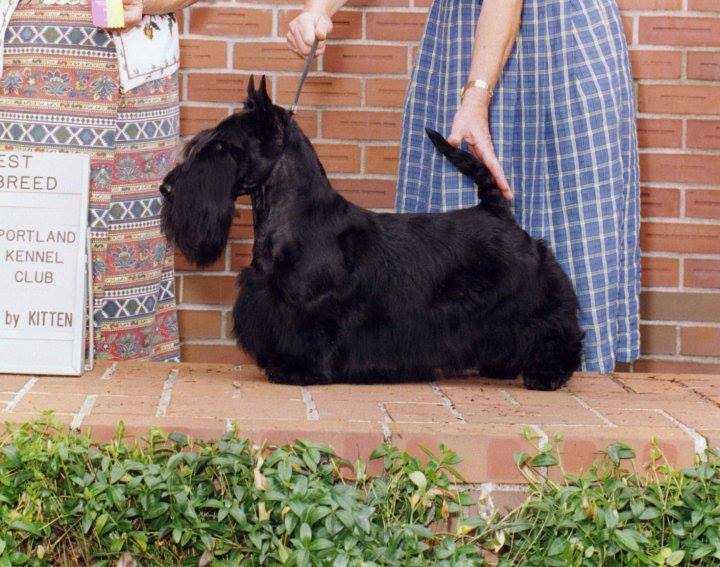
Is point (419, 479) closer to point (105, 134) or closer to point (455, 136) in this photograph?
point (455, 136)

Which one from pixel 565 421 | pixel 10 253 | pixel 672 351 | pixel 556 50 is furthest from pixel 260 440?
pixel 672 351

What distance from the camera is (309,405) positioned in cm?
231

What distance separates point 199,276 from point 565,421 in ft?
4.95

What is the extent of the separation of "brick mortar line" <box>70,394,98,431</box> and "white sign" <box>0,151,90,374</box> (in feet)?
0.94

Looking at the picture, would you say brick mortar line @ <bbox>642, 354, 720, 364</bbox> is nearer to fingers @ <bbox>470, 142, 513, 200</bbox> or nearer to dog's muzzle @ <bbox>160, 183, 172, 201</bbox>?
fingers @ <bbox>470, 142, 513, 200</bbox>

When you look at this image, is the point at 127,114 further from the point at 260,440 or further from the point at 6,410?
the point at 260,440

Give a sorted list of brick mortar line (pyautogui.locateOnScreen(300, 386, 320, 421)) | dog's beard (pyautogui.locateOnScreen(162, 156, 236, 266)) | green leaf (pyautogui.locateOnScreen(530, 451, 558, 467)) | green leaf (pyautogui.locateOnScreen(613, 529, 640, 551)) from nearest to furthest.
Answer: green leaf (pyautogui.locateOnScreen(613, 529, 640, 551)), green leaf (pyautogui.locateOnScreen(530, 451, 558, 467)), brick mortar line (pyautogui.locateOnScreen(300, 386, 320, 421)), dog's beard (pyautogui.locateOnScreen(162, 156, 236, 266))

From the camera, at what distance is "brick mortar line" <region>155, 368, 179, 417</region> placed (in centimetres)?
223

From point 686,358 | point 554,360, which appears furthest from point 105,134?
point 686,358

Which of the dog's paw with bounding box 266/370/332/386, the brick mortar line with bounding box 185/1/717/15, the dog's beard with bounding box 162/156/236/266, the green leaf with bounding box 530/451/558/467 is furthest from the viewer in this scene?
the brick mortar line with bounding box 185/1/717/15

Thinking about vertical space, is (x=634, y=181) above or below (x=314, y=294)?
above

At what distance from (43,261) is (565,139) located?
4.25 ft

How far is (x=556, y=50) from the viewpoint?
2.66 meters

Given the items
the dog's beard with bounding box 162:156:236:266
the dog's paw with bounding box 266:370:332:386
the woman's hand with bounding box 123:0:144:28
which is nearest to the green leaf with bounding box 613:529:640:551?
the dog's paw with bounding box 266:370:332:386
